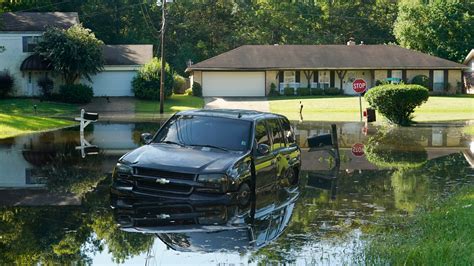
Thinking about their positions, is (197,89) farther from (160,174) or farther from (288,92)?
(160,174)

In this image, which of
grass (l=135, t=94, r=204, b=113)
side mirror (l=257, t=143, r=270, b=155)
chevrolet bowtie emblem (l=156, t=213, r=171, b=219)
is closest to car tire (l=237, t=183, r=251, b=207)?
side mirror (l=257, t=143, r=270, b=155)

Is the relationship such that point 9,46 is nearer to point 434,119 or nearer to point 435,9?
point 434,119

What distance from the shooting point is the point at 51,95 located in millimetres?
55125

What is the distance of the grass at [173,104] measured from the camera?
51612mm

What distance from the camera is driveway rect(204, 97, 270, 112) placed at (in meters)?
54.2

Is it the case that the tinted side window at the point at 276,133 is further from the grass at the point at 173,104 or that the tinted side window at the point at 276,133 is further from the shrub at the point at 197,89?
the shrub at the point at 197,89

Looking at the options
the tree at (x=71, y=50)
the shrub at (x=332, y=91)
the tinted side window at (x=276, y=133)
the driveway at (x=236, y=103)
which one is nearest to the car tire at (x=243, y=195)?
the tinted side window at (x=276, y=133)

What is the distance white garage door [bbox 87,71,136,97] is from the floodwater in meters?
39.3

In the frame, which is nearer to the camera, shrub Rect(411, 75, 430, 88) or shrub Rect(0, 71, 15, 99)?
shrub Rect(0, 71, 15, 99)

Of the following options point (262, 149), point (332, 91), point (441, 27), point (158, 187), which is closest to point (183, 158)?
point (158, 187)

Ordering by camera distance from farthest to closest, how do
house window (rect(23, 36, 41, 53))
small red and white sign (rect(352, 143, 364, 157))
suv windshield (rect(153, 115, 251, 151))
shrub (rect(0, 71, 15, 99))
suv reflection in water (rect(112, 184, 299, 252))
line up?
house window (rect(23, 36, 41, 53)), shrub (rect(0, 71, 15, 99)), small red and white sign (rect(352, 143, 364, 157)), suv windshield (rect(153, 115, 251, 151)), suv reflection in water (rect(112, 184, 299, 252))

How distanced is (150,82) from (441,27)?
3204cm

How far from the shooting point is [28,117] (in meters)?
35.4

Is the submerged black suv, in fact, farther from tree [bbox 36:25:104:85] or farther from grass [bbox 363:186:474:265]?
tree [bbox 36:25:104:85]
